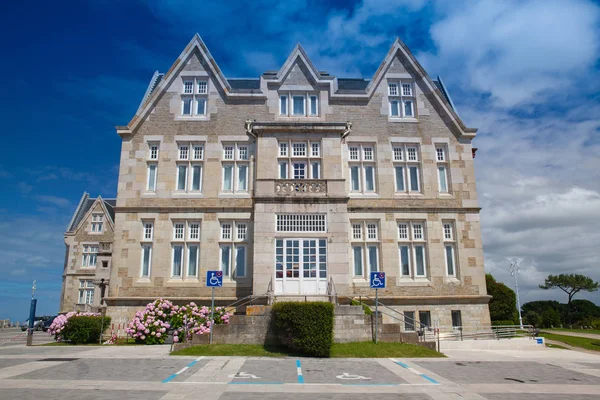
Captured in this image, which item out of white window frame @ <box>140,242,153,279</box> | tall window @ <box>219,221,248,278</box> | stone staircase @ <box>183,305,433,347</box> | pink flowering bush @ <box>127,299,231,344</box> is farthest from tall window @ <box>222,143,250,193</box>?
stone staircase @ <box>183,305,433,347</box>

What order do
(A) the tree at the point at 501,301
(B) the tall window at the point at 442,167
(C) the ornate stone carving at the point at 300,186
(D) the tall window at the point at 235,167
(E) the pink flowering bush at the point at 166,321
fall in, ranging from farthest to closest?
1. (A) the tree at the point at 501,301
2. (B) the tall window at the point at 442,167
3. (D) the tall window at the point at 235,167
4. (C) the ornate stone carving at the point at 300,186
5. (E) the pink flowering bush at the point at 166,321

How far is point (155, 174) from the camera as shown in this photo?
25859mm

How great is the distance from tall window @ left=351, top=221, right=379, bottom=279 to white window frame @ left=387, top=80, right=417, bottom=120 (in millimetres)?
7049

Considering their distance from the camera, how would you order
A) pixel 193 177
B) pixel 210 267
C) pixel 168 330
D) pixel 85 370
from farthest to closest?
pixel 193 177 < pixel 210 267 < pixel 168 330 < pixel 85 370

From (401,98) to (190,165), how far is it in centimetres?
1341

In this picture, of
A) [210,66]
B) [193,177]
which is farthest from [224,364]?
[210,66]

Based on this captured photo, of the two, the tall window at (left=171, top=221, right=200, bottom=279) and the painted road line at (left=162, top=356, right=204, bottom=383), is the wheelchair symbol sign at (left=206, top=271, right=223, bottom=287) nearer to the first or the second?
the painted road line at (left=162, top=356, right=204, bottom=383)

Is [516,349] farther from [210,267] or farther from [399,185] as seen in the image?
[210,267]

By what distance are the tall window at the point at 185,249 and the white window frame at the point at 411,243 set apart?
1133 cm

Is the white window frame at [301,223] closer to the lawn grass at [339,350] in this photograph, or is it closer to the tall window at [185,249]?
the tall window at [185,249]

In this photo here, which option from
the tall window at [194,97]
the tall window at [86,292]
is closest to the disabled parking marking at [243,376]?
the tall window at [194,97]

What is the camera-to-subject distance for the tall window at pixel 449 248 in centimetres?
2507

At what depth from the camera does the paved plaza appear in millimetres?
9727

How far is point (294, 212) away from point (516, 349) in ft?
41.8
